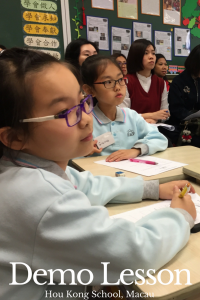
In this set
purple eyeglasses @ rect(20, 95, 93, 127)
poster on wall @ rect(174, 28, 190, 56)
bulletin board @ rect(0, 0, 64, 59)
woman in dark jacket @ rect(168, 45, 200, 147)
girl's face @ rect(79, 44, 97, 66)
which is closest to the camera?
purple eyeglasses @ rect(20, 95, 93, 127)

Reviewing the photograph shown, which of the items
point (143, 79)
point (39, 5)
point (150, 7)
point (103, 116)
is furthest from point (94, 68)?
point (150, 7)

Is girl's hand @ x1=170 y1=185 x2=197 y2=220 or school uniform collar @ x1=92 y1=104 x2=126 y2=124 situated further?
school uniform collar @ x1=92 y1=104 x2=126 y2=124

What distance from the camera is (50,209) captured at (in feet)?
1.43

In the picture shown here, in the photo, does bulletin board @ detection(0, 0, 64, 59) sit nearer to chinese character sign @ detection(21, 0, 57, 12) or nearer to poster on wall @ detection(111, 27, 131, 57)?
chinese character sign @ detection(21, 0, 57, 12)

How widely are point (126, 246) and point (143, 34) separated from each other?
131 inches

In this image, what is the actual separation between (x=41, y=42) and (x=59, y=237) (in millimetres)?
2606

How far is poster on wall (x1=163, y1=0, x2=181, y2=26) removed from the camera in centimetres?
329

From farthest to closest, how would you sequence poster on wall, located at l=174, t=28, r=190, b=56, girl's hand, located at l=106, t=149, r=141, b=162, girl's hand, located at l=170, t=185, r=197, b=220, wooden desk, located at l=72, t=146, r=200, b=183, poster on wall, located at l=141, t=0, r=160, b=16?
poster on wall, located at l=174, t=28, r=190, b=56
poster on wall, located at l=141, t=0, r=160, b=16
girl's hand, located at l=106, t=149, r=141, b=162
wooden desk, located at l=72, t=146, r=200, b=183
girl's hand, located at l=170, t=185, r=197, b=220

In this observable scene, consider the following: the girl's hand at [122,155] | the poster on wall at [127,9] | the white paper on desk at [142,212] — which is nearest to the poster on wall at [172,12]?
the poster on wall at [127,9]

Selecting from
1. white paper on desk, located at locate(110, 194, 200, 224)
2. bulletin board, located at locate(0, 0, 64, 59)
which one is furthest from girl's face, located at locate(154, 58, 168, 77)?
white paper on desk, located at locate(110, 194, 200, 224)

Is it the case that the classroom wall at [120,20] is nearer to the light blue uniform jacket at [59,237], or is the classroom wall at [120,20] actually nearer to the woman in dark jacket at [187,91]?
the woman in dark jacket at [187,91]

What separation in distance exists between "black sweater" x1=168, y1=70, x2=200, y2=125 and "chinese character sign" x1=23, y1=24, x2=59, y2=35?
1466 millimetres

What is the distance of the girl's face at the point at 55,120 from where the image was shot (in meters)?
0.52

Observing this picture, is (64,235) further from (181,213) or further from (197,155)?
(197,155)
